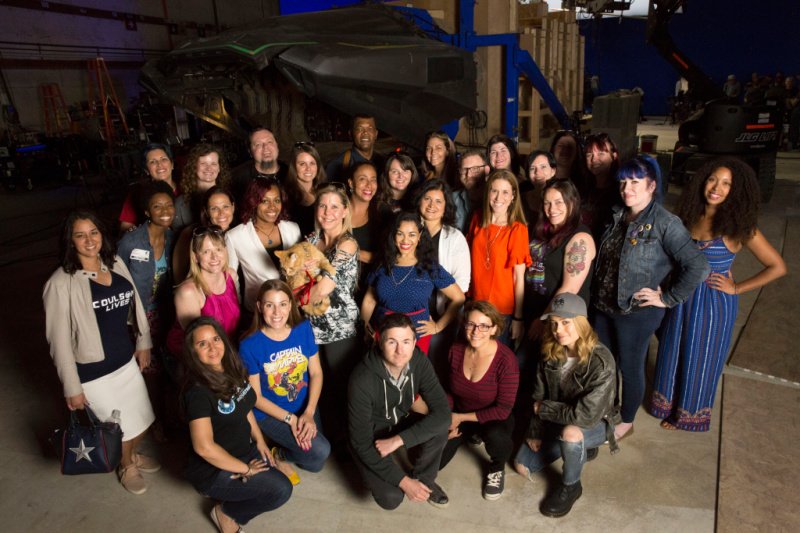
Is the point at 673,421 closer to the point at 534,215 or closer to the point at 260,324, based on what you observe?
the point at 534,215

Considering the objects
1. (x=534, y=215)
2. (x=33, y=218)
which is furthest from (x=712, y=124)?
(x=33, y=218)

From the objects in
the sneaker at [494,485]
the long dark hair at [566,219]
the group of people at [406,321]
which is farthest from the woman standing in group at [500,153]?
the sneaker at [494,485]

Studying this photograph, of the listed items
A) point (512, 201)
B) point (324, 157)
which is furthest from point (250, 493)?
point (324, 157)

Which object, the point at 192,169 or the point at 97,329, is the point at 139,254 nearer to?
the point at 97,329

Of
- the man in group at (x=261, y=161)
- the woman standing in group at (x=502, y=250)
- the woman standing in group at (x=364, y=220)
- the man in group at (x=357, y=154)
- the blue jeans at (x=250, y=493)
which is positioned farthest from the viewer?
the man in group at (x=357, y=154)

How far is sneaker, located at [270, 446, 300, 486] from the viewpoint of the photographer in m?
3.00

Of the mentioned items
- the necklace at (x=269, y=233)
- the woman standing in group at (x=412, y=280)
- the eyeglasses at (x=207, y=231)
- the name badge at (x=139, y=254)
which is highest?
the eyeglasses at (x=207, y=231)

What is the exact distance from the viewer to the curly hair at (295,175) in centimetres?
354

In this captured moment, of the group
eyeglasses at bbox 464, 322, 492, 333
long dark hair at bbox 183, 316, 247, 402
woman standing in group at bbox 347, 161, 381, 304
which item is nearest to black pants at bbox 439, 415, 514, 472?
eyeglasses at bbox 464, 322, 492, 333

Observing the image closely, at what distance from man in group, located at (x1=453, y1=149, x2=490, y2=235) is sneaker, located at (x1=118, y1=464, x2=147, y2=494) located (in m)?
2.48

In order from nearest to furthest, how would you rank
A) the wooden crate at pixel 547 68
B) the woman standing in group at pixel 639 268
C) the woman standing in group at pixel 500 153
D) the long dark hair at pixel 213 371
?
1. the long dark hair at pixel 213 371
2. the woman standing in group at pixel 639 268
3. the woman standing in group at pixel 500 153
4. the wooden crate at pixel 547 68

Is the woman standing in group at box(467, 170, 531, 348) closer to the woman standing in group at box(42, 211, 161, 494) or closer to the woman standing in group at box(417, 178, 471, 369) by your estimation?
the woman standing in group at box(417, 178, 471, 369)

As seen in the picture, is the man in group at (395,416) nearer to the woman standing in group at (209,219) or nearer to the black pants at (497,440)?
the black pants at (497,440)

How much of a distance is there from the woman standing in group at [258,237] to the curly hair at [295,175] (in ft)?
1.33
